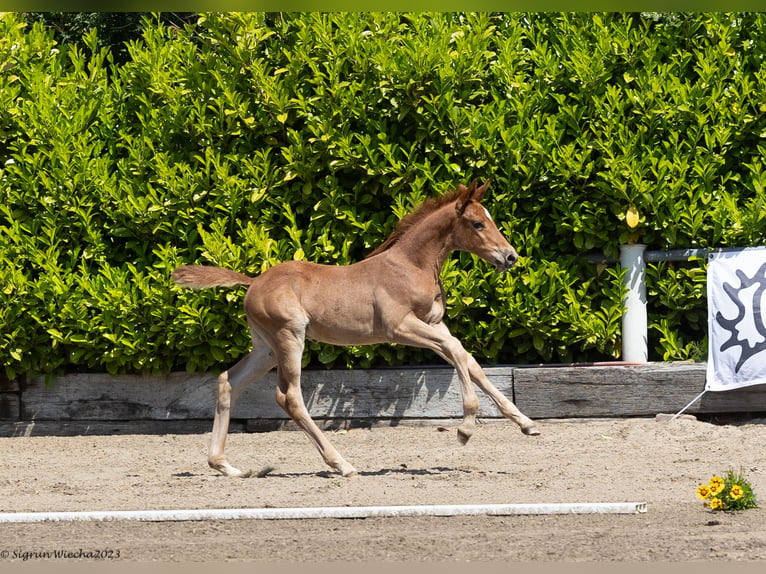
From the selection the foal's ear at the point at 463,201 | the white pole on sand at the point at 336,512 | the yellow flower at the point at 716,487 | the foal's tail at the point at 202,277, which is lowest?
the white pole on sand at the point at 336,512

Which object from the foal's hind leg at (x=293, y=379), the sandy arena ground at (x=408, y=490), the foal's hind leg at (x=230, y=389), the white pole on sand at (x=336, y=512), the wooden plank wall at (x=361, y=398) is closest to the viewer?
the sandy arena ground at (x=408, y=490)

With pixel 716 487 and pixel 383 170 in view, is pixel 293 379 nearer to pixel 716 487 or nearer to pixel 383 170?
pixel 383 170

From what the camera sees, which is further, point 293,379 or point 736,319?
point 736,319

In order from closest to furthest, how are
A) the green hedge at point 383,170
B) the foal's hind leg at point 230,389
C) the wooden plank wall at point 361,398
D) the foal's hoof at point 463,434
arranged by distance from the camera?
the foal's hoof at point 463,434
the foal's hind leg at point 230,389
the wooden plank wall at point 361,398
the green hedge at point 383,170

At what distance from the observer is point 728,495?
5410 mm

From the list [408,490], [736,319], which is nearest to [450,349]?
[408,490]

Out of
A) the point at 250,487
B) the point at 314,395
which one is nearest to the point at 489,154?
the point at 314,395

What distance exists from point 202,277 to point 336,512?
2.49 meters

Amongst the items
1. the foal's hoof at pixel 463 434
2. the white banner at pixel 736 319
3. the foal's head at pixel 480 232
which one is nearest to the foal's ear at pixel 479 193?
the foal's head at pixel 480 232

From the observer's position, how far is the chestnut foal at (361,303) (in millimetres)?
7082

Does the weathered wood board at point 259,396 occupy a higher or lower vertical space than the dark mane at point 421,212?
lower

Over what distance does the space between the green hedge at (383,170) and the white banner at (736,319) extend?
6.5 inches

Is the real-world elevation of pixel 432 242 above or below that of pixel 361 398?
above

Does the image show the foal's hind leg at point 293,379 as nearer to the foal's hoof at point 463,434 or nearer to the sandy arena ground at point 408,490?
the sandy arena ground at point 408,490
